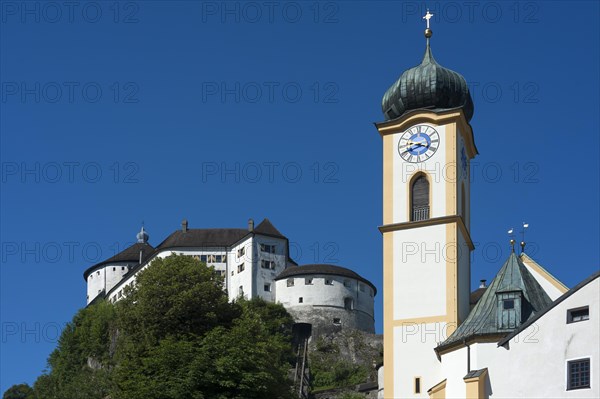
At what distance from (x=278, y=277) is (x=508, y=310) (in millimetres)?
65562

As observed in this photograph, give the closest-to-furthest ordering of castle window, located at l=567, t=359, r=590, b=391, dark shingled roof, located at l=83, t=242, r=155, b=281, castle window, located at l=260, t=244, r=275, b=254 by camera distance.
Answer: castle window, located at l=567, t=359, r=590, b=391
castle window, located at l=260, t=244, r=275, b=254
dark shingled roof, located at l=83, t=242, r=155, b=281

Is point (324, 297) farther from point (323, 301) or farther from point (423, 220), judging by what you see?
point (423, 220)

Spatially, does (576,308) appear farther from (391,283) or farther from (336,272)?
(336,272)

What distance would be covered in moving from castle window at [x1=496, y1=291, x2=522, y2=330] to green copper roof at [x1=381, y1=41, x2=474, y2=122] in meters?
9.48

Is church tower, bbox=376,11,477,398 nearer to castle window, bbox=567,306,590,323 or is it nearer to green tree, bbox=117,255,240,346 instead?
castle window, bbox=567,306,590,323

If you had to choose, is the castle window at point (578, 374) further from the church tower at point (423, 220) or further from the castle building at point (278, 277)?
the castle building at point (278, 277)

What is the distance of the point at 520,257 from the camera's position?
173 feet

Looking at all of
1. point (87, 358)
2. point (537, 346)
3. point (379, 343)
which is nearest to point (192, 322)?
point (537, 346)

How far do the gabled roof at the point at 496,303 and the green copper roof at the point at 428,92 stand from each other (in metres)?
7.41

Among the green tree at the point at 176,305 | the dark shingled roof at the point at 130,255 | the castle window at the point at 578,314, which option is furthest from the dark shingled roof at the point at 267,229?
the castle window at the point at 578,314

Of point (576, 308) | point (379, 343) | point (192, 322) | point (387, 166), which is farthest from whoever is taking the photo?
point (379, 343)

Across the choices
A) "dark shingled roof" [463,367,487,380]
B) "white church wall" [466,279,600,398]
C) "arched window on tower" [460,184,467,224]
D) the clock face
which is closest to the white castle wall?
"arched window on tower" [460,184,467,224]

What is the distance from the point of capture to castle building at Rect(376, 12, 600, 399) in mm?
41562

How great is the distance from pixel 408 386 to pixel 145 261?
73929mm
